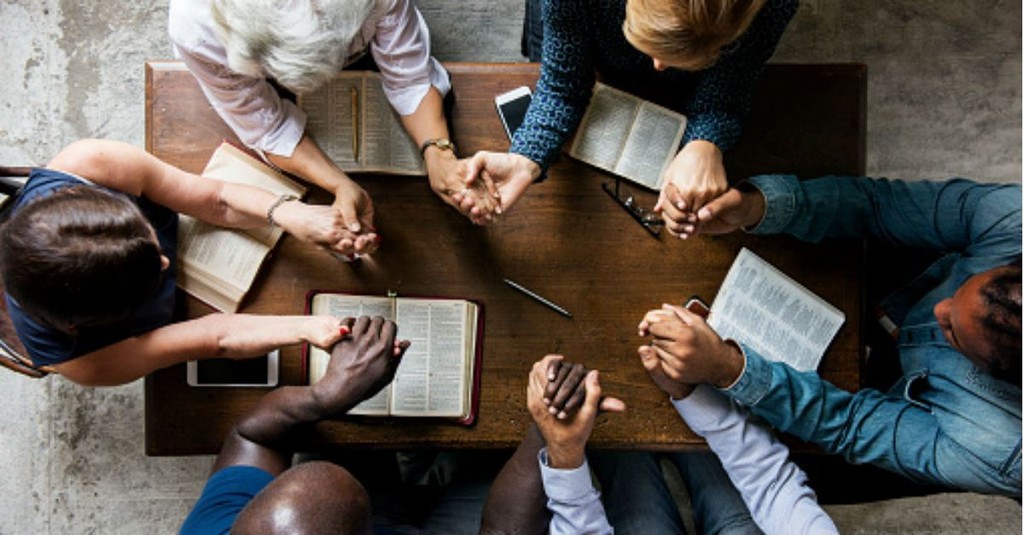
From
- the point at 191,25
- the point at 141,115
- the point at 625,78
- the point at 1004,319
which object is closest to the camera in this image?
the point at 1004,319

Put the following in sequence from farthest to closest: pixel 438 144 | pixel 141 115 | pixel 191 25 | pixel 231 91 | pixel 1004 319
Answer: pixel 141 115 → pixel 438 144 → pixel 231 91 → pixel 191 25 → pixel 1004 319

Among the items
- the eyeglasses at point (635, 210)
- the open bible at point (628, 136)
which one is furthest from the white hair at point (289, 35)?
the eyeglasses at point (635, 210)

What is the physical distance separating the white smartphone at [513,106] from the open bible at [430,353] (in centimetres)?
51

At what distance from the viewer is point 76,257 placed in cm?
170

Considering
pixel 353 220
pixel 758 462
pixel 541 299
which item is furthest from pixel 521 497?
pixel 353 220

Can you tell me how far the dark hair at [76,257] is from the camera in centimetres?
170

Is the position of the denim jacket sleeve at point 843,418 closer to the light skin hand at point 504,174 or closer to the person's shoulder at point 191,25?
the light skin hand at point 504,174

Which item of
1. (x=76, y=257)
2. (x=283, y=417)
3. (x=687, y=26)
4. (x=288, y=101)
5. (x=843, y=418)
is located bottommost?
(x=283, y=417)

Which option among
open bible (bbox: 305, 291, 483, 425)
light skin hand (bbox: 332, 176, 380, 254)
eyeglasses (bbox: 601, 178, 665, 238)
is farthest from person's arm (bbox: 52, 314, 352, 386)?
eyeglasses (bbox: 601, 178, 665, 238)

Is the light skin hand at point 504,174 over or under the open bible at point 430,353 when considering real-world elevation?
over

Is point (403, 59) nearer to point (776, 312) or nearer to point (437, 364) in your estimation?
point (437, 364)

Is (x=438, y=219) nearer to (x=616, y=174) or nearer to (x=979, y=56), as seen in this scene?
(x=616, y=174)

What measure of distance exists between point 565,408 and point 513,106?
2.78ft

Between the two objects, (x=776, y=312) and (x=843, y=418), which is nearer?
(x=843, y=418)
